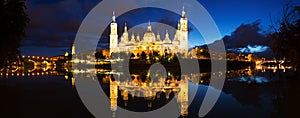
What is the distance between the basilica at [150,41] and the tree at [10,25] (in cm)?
7388

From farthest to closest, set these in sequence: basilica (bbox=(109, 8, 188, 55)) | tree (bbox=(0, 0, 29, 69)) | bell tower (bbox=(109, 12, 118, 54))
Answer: bell tower (bbox=(109, 12, 118, 54)) → basilica (bbox=(109, 8, 188, 55)) → tree (bbox=(0, 0, 29, 69))

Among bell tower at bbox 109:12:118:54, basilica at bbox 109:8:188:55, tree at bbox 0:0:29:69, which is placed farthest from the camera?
bell tower at bbox 109:12:118:54

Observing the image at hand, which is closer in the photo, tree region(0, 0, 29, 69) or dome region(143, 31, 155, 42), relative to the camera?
tree region(0, 0, 29, 69)

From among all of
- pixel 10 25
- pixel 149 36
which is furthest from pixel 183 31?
pixel 10 25

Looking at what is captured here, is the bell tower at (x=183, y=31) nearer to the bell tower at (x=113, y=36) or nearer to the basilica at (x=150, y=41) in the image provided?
the basilica at (x=150, y=41)

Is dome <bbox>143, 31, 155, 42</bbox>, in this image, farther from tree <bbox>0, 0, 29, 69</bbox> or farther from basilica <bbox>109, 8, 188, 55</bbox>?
tree <bbox>0, 0, 29, 69</bbox>

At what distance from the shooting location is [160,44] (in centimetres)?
10175

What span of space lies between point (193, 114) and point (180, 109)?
1.00 m

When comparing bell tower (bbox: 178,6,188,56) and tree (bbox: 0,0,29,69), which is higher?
bell tower (bbox: 178,6,188,56)

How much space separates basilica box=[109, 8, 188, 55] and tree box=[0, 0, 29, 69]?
242 feet

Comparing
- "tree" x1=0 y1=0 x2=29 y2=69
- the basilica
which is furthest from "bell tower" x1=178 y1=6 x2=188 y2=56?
"tree" x1=0 y1=0 x2=29 y2=69

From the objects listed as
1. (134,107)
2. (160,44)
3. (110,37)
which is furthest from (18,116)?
(110,37)

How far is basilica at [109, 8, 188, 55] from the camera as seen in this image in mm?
97938

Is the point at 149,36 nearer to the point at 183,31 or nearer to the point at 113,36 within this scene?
the point at 183,31
